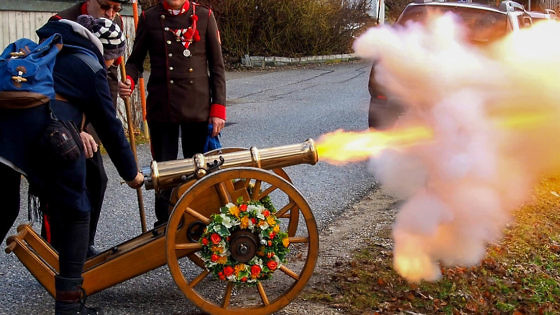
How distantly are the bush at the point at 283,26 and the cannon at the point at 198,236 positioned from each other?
49.8 feet

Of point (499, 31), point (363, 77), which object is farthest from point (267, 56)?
point (499, 31)

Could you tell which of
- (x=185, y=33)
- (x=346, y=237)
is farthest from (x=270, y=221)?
(x=346, y=237)

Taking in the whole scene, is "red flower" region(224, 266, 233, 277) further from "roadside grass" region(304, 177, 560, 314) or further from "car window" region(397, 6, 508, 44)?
"car window" region(397, 6, 508, 44)

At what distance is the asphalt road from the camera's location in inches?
172

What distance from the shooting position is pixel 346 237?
18.7 feet

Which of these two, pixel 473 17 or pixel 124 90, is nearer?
pixel 124 90

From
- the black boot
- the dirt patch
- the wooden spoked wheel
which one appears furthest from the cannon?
the dirt patch

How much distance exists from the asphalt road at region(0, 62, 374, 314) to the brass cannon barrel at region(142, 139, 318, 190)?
0.81m

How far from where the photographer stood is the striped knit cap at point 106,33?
411cm

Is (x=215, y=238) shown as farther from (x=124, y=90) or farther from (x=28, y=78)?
(x=124, y=90)

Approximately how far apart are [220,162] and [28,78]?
115 cm

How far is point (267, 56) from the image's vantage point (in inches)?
818

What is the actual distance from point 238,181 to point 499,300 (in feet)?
6.16

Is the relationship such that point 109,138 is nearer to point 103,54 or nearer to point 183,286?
point 103,54
